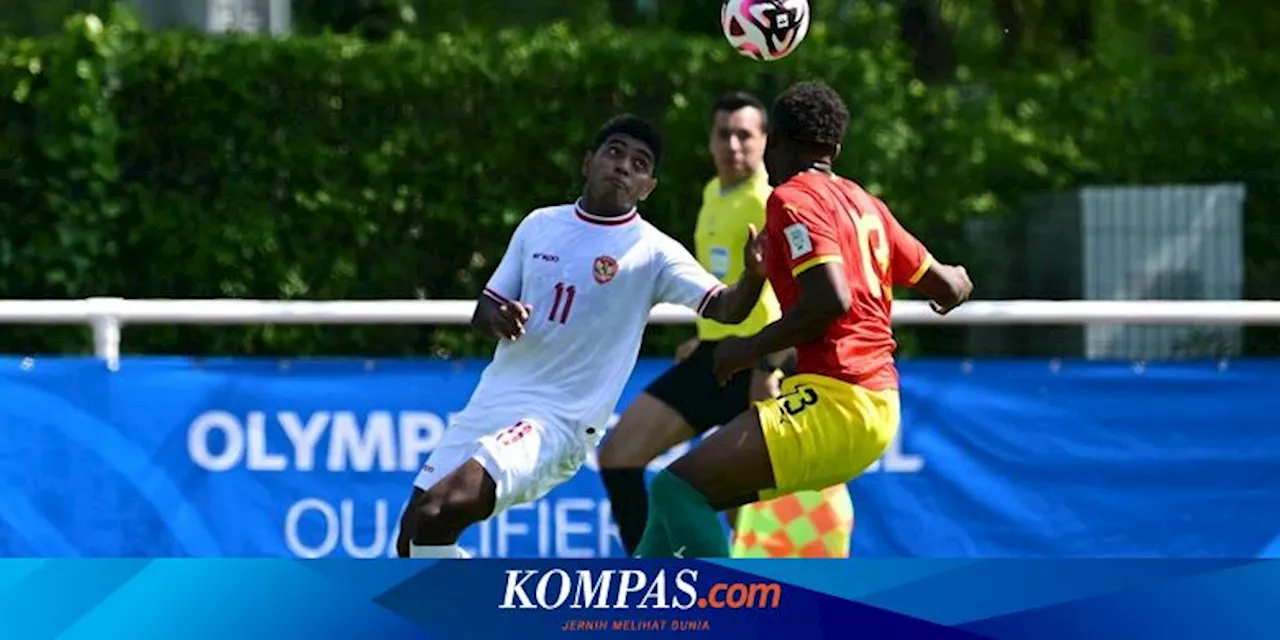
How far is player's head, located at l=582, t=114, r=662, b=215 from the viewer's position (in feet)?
28.8

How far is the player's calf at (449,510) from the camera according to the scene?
8352mm

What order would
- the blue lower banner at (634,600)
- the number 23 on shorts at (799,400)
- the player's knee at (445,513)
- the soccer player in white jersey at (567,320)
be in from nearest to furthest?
the blue lower banner at (634,600), the number 23 on shorts at (799,400), the player's knee at (445,513), the soccer player in white jersey at (567,320)

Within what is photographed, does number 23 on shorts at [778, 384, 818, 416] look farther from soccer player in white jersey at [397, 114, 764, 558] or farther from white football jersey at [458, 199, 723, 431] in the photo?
white football jersey at [458, 199, 723, 431]

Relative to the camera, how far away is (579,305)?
870 cm

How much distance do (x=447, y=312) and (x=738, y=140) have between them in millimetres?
1471

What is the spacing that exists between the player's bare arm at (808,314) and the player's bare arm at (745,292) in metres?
0.34

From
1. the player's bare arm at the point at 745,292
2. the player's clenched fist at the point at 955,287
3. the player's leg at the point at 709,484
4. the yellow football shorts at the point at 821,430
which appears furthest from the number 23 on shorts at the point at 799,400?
the player's clenched fist at the point at 955,287

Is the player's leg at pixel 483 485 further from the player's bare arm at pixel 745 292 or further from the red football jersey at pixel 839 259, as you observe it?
the red football jersey at pixel 839 259

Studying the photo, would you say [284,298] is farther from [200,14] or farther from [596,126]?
[200,14]

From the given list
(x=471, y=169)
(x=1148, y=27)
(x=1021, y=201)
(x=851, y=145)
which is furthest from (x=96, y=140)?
(x=1148, y=27)

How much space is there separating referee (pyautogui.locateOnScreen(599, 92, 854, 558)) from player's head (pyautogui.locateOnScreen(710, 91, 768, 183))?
9 centimetres

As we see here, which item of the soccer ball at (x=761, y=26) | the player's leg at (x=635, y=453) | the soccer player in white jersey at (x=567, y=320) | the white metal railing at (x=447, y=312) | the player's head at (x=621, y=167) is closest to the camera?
the soccer player in white jersey at (x=567, y=320)

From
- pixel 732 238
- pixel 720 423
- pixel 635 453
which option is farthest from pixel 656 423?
pixel 732 238

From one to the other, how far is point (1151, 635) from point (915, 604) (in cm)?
60
